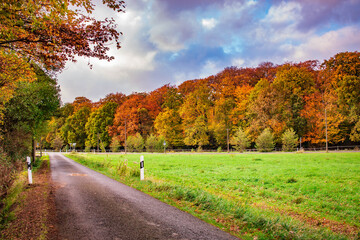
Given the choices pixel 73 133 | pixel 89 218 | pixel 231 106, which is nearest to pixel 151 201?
pixel 89 218

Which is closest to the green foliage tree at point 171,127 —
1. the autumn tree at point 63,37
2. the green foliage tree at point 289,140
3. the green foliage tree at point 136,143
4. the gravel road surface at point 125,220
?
the green foliage tree at point 136,143

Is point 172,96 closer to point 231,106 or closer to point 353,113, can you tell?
point 231,106

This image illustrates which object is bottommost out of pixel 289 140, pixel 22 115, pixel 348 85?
pixel 289 140

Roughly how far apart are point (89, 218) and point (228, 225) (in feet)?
9.67

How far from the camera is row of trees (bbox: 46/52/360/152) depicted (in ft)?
120

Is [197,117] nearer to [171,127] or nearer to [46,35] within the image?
[171,127]

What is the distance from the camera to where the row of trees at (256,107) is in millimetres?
36531

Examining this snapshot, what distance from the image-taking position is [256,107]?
39688 millimetres

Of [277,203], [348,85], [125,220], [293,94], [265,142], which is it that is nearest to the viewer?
[125,220]

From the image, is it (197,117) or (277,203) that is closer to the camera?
(277,203)

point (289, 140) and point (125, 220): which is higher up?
point (125, 220)

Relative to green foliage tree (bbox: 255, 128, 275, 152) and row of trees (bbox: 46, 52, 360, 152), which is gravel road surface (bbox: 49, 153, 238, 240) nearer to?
row of trees (bbox: 46, 52, 360, 152)

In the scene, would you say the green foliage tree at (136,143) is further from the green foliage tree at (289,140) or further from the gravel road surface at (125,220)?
the gravel road surface at (125,220)

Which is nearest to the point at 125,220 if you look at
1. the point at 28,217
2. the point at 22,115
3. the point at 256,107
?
the point at 28,217
